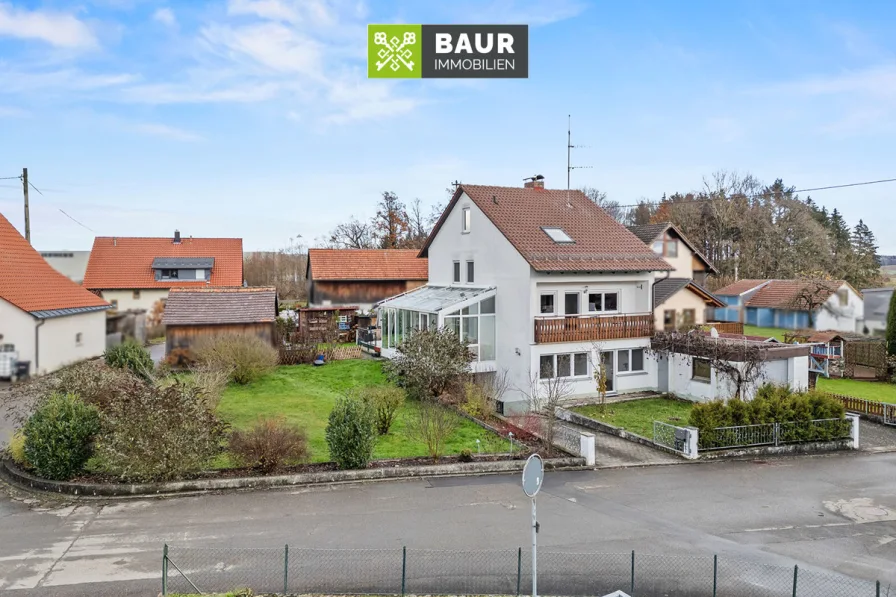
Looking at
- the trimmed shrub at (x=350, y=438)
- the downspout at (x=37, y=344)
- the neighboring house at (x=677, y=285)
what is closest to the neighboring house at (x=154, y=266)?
the downspout at (x=37, y=344)

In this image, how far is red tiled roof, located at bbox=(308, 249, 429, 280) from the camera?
43438 mm

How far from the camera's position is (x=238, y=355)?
77.2 feet

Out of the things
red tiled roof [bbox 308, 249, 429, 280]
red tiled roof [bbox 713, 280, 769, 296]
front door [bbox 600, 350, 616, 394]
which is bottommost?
front door [bbox 600, 350, 616, 394]

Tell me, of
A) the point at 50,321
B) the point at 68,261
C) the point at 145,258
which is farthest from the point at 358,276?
the point at 68,261

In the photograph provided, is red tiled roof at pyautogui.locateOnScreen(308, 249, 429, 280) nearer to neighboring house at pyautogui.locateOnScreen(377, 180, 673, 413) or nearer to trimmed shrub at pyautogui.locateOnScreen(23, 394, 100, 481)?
neighboring house at pyautogui.locateOnScreen(377, 180, 673, 413)

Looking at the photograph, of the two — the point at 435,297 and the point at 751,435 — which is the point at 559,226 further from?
the point at 751,435

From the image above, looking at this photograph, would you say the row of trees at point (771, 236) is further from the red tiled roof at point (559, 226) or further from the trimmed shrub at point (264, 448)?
the trimmed shrub at point (264, 448)

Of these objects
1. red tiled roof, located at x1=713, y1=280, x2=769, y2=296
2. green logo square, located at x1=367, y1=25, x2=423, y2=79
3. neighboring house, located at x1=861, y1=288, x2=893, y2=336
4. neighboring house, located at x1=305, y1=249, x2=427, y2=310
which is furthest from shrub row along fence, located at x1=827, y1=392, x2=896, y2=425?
neighboring house, located at x1=305, y1=249, x2=427, y2=310

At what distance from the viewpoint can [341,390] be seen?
76.7 feet

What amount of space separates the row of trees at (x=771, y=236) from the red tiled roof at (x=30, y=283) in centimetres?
1042

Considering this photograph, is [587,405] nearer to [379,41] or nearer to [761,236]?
[761,236]

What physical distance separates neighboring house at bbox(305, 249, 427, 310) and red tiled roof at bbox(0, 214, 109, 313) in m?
29.5

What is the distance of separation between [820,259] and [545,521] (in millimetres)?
9453

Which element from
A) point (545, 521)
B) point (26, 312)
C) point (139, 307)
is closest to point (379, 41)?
point (139, 307)
